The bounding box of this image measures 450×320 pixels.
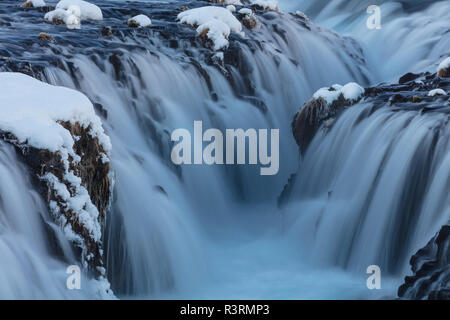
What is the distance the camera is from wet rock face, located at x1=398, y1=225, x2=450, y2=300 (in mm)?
5906

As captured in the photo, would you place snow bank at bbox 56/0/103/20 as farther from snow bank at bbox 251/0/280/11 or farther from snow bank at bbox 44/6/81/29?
snow bank at bbox 251/0/280/11

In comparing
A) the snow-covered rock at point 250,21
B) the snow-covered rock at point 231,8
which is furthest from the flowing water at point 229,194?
the snow-covered rock at point 231,8

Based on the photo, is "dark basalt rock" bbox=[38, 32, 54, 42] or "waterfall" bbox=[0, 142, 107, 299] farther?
"dark basalt rock" bbox=[38, 32, 54, 42]

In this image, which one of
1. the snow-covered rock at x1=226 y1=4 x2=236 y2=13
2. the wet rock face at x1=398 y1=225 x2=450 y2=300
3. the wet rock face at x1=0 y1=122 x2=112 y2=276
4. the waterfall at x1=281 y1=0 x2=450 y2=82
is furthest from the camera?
the snow-covered rock at x1=226 y1=4 x2=236 y2=13

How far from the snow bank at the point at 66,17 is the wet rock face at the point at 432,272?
7079 mm

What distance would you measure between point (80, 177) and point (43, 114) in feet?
1.86

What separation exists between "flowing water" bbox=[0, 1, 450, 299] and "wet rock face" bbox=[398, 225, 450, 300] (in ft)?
2.28

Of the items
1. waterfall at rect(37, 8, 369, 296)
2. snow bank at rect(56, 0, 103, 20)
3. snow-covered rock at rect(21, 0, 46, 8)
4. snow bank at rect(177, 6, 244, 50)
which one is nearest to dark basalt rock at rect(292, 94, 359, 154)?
waterfall at rect(37, 8, 369, 296)

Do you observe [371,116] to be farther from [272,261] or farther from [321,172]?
[272,261]

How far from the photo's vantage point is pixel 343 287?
25.3 feet

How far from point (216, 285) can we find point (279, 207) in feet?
8.09

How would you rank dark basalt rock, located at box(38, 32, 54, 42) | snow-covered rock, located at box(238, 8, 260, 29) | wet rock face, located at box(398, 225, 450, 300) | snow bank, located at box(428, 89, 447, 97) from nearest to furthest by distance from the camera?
wet rock face, located at box(398, 225, 450, 300) → snow bank, located at box(428, 89, 447, 97) → dark basalt rock, located at box(38, 32, 54, 42) → snow-covered rock, located at box(238, 8, 260, 29)

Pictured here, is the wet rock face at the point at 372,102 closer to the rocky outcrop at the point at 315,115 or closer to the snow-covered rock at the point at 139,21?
the rocky outcrop at the point at 315,115
